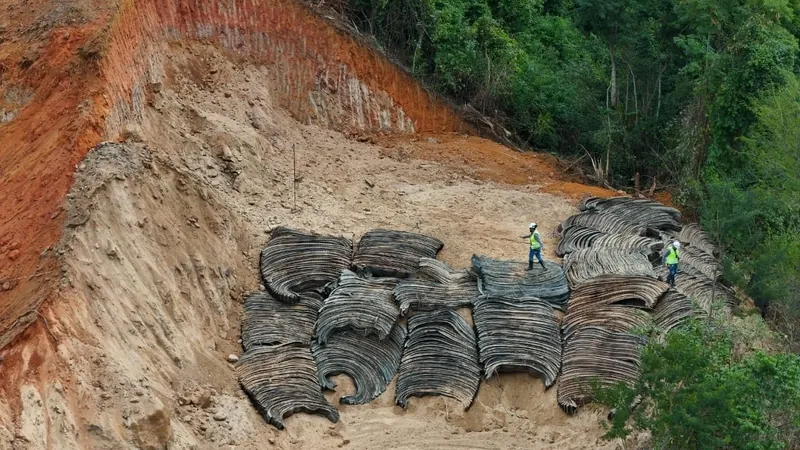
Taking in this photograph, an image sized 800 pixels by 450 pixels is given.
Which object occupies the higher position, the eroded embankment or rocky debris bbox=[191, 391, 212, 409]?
the eroded embankment

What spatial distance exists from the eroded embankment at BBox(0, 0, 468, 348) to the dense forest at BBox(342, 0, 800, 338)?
177cm

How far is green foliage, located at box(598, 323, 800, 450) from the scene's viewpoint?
49.6ft

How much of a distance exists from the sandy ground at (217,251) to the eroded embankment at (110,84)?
417 millimetres

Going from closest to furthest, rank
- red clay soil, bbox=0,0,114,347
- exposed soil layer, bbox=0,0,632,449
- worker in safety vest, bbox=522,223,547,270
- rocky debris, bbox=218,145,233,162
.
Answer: exposed soil layer, bbox=0,0,632,449 → red clay soil, bbox=0,0,114,347 → worker in safety vest, bbox=522,223,547,270 → rocky debris, bbox=218,145,233,162

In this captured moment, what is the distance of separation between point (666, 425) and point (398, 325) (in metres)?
5.83

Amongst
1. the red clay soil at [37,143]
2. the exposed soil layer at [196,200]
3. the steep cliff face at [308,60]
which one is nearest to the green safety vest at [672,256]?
the exposed soil layer at [196,200]

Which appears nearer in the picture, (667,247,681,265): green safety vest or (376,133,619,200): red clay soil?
(667,247,681,265): green safety vest

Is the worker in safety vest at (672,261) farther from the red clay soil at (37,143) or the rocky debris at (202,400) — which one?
the red clay soil at (37,143)

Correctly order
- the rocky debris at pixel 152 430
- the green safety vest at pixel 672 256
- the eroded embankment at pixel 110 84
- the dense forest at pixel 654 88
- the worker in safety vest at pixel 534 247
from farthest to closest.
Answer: the dense forest at pixel 654 88
the worker in safety vest at pixel 534 247
the green safety vest at pixel 672 256
the eroded embankment at pixel 110 84
the rocky debris at pixel 152 430

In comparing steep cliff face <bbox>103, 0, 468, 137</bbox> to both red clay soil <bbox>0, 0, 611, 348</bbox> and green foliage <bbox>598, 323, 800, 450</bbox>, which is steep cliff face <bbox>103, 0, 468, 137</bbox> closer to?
red clay soil <bbox>0, 0, 611, 348</bbox>

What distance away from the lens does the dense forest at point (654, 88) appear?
23531mm

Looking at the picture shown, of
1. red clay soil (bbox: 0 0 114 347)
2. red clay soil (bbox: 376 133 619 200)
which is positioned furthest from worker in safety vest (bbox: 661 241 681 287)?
red clay soil (bbox: 0 0 114 347)

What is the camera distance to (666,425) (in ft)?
50.5

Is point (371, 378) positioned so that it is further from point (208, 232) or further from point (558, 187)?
point (558, 187)
